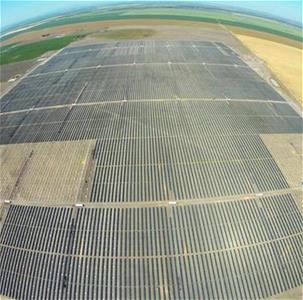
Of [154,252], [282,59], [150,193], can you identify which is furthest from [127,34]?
[154,252]

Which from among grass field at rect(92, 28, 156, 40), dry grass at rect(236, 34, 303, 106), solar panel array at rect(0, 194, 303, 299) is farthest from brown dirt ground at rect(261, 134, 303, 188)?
grass field at rect(92, 28, 156, 40)

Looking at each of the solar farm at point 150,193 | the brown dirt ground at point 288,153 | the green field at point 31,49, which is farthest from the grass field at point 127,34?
the brown dirt ground at point 288,153

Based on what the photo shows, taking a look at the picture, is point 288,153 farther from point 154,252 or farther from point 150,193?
point 154,252

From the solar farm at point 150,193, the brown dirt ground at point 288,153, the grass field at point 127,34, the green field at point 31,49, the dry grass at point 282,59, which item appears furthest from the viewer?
the grass field at point 127,34

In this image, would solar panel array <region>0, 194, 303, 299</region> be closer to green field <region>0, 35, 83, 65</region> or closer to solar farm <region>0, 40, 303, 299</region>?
solar farm <region>0, 40, 303, 299</region>

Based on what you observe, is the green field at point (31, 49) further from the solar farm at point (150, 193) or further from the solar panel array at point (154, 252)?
the solar panel array at point (154, 252)

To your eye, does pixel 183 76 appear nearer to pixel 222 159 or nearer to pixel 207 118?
pixel 207 118
